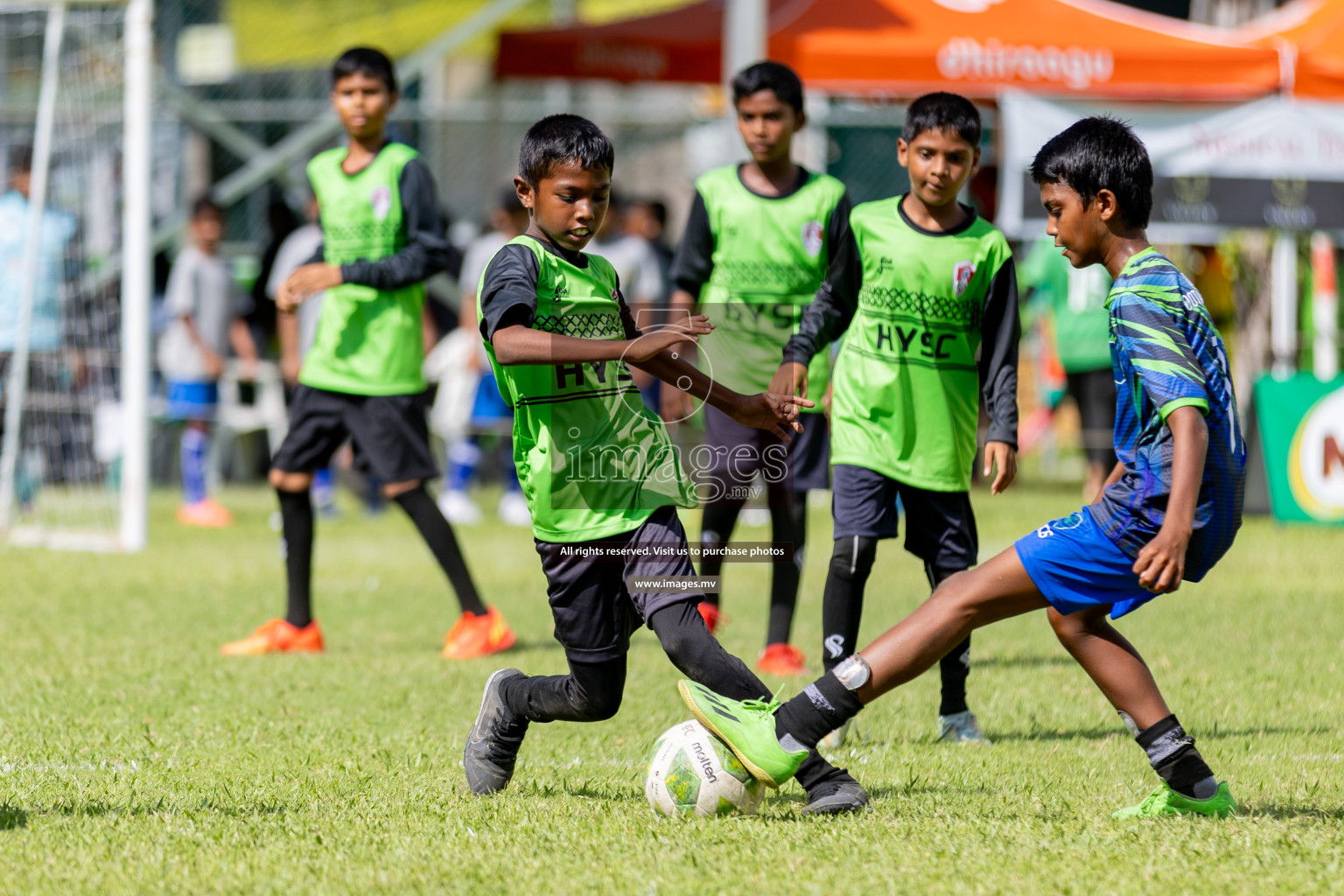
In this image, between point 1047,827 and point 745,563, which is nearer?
point 1047,827

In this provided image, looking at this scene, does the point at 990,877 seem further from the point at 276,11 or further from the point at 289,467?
the point at 276,11

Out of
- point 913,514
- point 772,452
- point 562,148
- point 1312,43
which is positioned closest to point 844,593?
point 913,514

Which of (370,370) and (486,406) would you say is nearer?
(370,370)

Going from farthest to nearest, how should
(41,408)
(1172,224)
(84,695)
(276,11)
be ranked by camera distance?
(276,11) → (1172,224) → (41,408) → (84,695)

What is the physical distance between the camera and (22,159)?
10.9 meters

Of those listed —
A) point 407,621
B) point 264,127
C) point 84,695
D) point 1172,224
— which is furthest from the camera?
point 264,127

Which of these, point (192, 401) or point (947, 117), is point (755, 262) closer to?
point (947, 117)

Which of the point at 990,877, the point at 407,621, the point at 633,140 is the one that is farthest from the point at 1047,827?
the point at 633,140

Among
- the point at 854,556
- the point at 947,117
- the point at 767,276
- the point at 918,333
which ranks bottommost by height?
the point at 854,556

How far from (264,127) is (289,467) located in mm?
11279

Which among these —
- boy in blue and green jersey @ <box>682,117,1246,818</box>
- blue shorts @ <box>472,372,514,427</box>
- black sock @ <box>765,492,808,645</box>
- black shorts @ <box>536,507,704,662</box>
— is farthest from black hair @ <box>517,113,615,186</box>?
blue shorts @ <box>472,372,514,427</box>

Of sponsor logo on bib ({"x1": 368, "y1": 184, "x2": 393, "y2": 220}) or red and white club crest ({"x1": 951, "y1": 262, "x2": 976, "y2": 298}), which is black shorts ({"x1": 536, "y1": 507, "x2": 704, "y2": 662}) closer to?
red and white club crest ({"x1": 951, "y1": 262, "x2": 976, "y2": 298})

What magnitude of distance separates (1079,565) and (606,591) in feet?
3.89

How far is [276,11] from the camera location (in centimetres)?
1870
